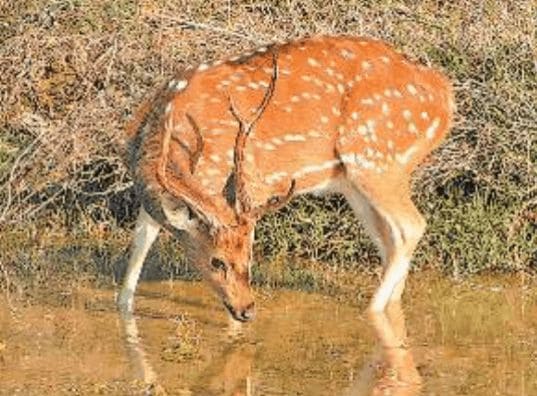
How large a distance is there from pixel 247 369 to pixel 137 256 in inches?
76.4

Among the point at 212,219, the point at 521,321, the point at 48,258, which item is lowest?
the point at 48,258

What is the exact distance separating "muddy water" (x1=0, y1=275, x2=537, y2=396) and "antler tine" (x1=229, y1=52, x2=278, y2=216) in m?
0.79

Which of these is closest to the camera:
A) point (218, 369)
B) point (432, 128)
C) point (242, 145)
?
point (218, 369)

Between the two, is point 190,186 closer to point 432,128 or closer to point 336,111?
point 336,111

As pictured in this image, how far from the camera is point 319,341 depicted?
34.3 ft

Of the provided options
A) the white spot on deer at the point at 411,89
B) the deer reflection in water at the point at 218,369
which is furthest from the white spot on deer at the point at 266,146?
the deer reflection in water at the point at 218,369

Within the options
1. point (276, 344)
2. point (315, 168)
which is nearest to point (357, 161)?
point (315, 168)

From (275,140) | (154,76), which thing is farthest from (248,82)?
(154,76)

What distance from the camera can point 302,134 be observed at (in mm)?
11469

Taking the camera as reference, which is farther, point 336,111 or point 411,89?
point 411,89

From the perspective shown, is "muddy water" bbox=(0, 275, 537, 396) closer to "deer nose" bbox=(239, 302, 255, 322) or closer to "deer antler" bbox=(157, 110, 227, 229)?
"deer nose" bbox=(239, 302, 255, 322)

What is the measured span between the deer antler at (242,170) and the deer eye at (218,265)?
0.30 meters

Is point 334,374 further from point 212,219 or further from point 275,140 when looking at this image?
point 275,140

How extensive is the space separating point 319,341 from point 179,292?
1.75 m
